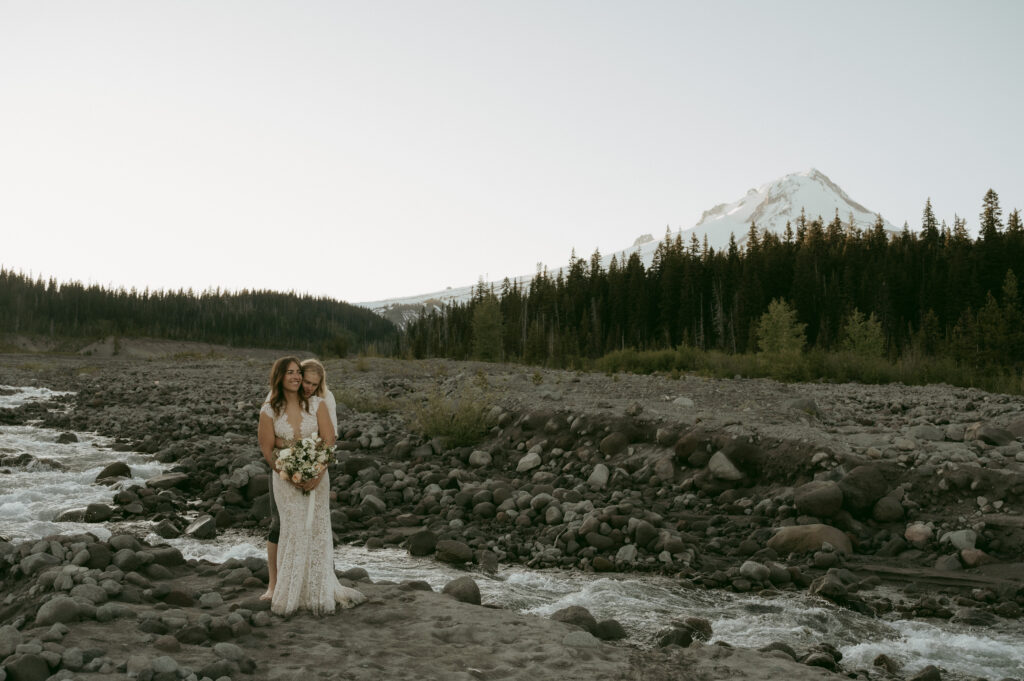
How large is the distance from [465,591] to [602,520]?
2.99m

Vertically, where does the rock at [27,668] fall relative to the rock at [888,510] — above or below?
below

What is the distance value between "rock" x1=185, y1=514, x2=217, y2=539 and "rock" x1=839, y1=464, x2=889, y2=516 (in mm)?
8287

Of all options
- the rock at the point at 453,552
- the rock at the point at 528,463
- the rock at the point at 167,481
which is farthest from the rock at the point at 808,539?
the rock at the point at 167,481

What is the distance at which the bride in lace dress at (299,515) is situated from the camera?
5660mm

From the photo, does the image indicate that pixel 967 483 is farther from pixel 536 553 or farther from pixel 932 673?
pixel 536 553

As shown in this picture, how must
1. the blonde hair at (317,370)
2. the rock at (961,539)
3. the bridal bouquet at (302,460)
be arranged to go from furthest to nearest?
the rock at (961,539), the blonde hair at (317,370), the bridal bouquet at (302,460)

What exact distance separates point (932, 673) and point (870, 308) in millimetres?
59471

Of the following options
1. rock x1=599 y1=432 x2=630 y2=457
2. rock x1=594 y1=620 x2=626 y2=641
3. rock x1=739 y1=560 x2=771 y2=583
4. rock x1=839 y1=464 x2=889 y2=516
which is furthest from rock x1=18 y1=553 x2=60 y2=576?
rock x1=839 y1=464 x2=889 y2=516

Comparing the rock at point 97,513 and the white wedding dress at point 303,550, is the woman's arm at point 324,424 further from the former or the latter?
the rock at point 97,513

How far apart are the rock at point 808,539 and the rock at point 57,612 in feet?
23.2

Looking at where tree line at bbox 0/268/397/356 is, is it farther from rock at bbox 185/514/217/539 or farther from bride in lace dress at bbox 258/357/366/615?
bride in lace dress at bbox 258/357/366/615

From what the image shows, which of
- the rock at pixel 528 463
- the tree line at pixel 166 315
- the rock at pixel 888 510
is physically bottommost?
the rock at pixel 528 463

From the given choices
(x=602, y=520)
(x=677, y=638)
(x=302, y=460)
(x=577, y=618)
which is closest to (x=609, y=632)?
(x=577, y=618)

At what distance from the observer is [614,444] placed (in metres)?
11.7
